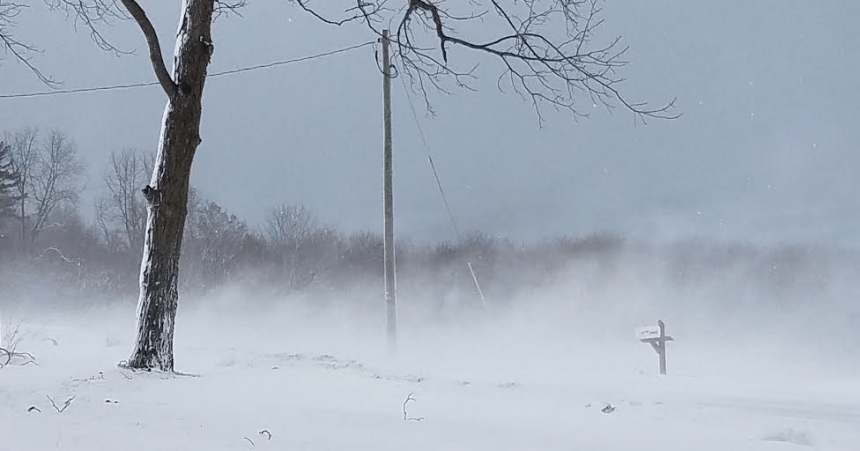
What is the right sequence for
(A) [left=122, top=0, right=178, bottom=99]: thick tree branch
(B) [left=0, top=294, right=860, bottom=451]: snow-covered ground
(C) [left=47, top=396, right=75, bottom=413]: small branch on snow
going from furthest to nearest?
(A) [left=122, top=0, right=178, bottom=99]: thick tree branch → (C) [left=47, top=396, right=75, bottom=413]: small branch on snow → (B) [left=0, top=294, right=860, bottom=451]: snow-covered ground

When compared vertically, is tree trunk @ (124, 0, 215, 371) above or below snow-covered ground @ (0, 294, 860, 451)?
above

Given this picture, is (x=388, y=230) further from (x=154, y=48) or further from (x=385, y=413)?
(x=385, y=413)

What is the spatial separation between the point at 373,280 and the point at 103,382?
1495 inches

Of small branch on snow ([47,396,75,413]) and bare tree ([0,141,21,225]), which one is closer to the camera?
small branch on snow ([47,396,75,413])

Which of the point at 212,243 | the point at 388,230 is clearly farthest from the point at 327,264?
the point at 388,230

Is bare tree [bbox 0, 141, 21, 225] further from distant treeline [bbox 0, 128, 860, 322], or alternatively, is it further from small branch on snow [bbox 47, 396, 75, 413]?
small branch on snow [bbox 47, 396, 75, 413]

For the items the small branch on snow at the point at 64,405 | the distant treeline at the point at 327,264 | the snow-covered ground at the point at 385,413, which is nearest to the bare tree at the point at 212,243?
the distant treeline at the point at 327,264

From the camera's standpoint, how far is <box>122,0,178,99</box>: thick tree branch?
7.68 metres

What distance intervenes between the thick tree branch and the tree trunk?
0.07 feet

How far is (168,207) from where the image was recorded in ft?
25.1

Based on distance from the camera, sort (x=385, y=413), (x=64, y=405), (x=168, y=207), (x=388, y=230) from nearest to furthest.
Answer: (x=64, y=405) → (x=385, y=413) → (x=168, y=207) → (x=388, y=230)

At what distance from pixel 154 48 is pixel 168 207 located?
67.3 inches

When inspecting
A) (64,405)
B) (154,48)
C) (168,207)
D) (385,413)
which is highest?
(154,48)

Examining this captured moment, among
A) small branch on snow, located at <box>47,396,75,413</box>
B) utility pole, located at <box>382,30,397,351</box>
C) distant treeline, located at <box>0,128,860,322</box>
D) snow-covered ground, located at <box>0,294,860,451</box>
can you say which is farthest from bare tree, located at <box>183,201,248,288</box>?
small branch on snow, located at <box>47,396,75,413</box>
